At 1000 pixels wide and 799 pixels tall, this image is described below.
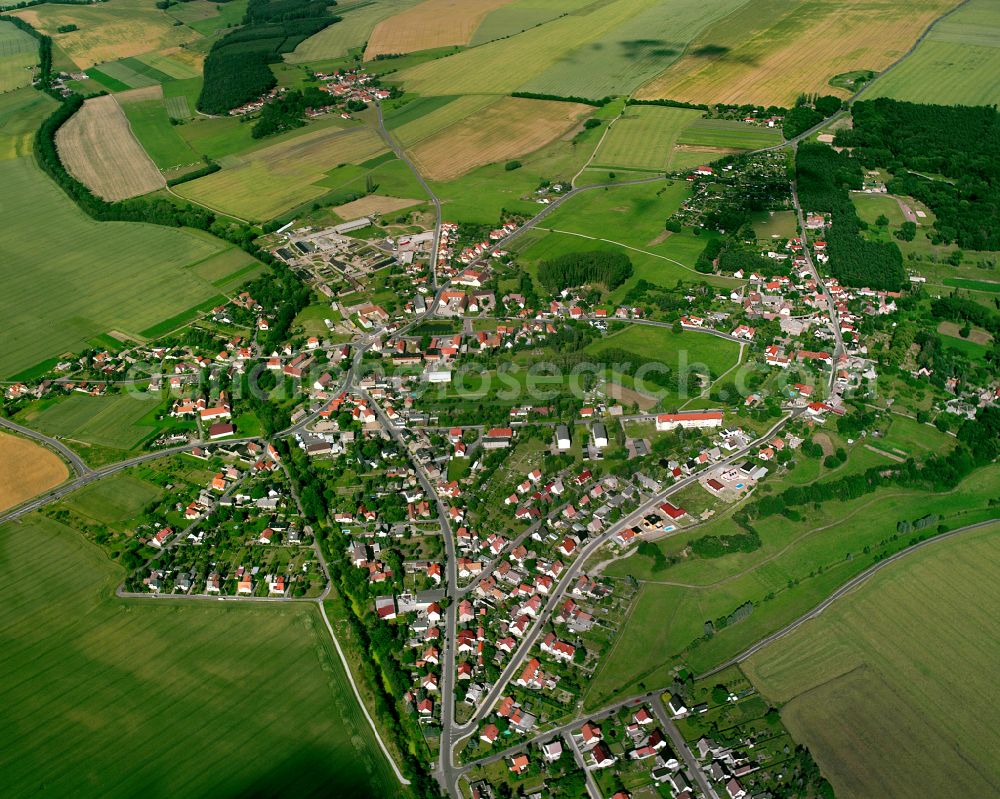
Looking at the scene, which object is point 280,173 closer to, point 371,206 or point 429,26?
point 371,206

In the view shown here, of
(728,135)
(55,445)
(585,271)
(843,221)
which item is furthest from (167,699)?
(728,135)

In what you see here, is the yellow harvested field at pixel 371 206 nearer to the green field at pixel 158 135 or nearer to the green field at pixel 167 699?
the green field at pixel 158 135

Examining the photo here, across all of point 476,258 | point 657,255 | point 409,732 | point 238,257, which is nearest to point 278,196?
point 238,257

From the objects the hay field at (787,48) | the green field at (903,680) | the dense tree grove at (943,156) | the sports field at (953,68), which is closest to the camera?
the green field at (903,680)

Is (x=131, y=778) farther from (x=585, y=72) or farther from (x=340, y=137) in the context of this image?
(x=585, y=72)

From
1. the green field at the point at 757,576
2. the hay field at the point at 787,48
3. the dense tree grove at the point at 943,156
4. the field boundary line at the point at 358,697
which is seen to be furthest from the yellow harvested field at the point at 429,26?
the field boundary line at the point at 358,697

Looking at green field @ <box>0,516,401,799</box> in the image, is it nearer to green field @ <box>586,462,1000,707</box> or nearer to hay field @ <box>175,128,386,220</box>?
green field @ <box>586,462,1000,707</box>
